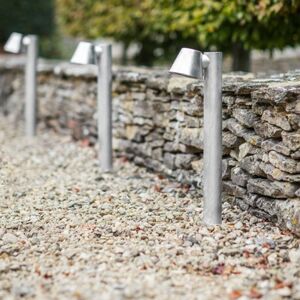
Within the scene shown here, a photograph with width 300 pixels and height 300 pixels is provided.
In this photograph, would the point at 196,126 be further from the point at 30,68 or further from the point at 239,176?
the point at 30,68

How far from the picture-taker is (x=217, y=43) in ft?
24.4

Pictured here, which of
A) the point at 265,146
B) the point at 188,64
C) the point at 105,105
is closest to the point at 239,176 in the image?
the point at 265,146

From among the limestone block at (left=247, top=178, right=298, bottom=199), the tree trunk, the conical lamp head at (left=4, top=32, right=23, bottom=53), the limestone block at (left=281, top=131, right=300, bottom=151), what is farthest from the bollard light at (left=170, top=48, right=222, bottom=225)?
the conical lamp head at (left=4, top=32, right=23, bottom=53)

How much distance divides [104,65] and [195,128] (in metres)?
1.10

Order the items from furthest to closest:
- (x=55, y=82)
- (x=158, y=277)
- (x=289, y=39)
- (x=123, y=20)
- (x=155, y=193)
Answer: (x=123, y=20) → (x=55, y=82) → (x=289, y=39) → (x=155, y=193) → (x=158, y=277)

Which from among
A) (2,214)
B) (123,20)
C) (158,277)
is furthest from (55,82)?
(158,277)

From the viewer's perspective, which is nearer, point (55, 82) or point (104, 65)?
point (104, 65)

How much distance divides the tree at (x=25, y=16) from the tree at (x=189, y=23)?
0.29 meters

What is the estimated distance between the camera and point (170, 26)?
24.4ft

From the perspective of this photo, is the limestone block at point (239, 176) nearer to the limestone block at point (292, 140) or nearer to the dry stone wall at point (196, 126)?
the dry stone wall at point (196, 126)

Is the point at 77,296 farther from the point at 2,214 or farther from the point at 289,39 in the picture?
the point at 289,39

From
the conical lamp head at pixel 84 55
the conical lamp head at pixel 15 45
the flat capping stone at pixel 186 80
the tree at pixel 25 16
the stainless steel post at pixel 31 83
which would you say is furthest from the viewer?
the tree at pixel 25 16

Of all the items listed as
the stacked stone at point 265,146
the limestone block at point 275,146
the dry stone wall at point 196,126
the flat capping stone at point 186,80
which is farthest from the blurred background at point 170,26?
the limestone block at point 275,146

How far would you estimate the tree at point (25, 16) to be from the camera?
1057 cm
